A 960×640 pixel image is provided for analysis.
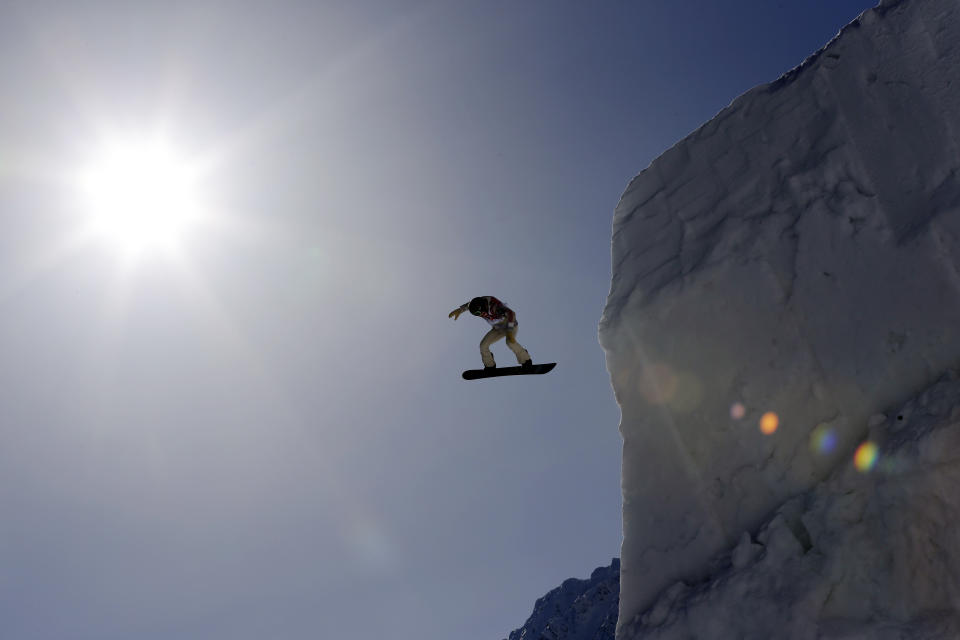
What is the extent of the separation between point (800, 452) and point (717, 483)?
2.84 ft

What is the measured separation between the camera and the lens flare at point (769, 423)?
631cm

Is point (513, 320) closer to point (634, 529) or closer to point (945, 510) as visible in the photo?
point (634, 529)

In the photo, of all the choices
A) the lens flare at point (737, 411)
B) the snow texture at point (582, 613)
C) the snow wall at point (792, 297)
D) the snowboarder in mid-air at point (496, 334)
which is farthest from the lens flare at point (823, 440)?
the snow texture at point (582, 613)

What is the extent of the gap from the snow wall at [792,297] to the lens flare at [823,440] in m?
0.01

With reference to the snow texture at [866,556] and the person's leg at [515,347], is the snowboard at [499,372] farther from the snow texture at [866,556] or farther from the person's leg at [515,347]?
the snow texture at [866,556]

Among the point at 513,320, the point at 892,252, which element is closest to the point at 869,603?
the point at 892,252

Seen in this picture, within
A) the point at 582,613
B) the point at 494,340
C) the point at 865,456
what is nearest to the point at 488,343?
the point at 494,340

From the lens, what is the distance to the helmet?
1028 cm

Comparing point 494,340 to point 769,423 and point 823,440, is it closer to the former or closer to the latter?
point 769,423

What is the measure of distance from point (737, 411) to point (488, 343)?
466 cm

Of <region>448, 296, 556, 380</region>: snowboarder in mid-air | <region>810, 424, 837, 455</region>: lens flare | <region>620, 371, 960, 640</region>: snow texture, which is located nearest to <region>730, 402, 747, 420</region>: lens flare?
<region>810, 424, 837, 455</region>: lens flare

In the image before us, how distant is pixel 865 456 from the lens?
215 inches

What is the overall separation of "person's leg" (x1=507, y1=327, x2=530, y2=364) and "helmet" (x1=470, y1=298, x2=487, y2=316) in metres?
0.59

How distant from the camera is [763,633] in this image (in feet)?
17.4
